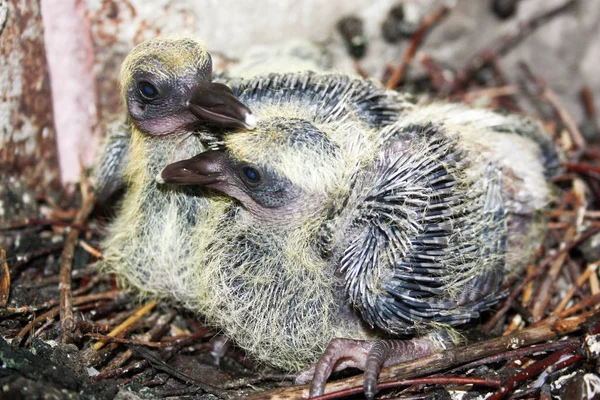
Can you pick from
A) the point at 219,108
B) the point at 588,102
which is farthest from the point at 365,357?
the point at 588,102

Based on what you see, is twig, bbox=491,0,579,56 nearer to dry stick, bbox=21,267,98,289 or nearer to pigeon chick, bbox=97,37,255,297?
pigeon chick, bbox=97,37,255,297

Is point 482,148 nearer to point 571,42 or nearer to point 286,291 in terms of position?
point 286,291

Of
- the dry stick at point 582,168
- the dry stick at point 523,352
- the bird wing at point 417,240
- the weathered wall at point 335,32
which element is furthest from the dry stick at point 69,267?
the dry stick at point 582,168

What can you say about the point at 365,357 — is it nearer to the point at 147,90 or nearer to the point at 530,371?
the point at 530,371

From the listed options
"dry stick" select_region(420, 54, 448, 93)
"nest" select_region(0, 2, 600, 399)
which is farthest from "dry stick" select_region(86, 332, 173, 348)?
"dry stick" select_region(420, 54, 448, 93)

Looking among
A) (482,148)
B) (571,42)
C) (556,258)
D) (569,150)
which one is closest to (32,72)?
(482,148)

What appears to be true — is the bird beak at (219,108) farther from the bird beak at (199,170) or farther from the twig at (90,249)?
the twig at (90,249)
